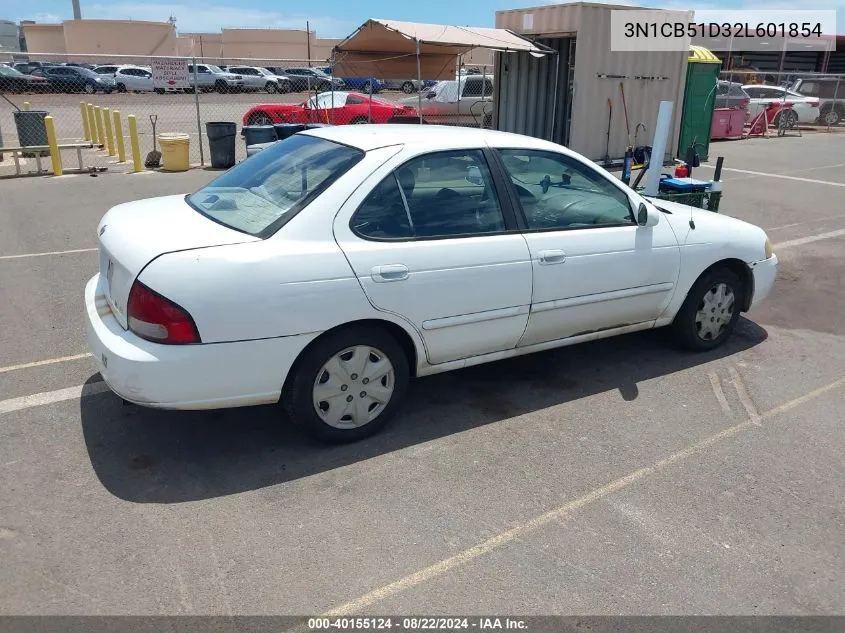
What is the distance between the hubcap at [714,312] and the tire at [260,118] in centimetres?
1572

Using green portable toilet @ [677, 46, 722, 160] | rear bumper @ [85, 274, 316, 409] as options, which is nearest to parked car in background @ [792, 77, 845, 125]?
green portable toilet @ [677, 46, 722, 160]

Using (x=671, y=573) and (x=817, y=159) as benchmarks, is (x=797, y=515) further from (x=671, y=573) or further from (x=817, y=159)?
(x=817, y=159)

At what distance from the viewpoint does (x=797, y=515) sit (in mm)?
3244

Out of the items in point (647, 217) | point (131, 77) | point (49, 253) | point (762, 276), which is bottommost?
point (49, 253)

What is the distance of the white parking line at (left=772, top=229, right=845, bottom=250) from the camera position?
28.0ft

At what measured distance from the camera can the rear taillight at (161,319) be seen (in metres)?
3.11

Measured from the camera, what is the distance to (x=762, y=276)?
514cm

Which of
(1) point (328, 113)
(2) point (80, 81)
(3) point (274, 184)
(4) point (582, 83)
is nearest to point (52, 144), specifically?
(1) point (328, 113)

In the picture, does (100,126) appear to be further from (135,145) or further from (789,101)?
(789,101)

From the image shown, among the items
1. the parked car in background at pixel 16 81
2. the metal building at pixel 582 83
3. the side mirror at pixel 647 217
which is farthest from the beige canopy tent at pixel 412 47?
the parked car in background at pixel 16 81

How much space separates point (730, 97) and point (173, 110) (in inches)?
827

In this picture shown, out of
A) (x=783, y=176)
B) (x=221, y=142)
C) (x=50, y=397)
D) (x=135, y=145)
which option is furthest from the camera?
(x=783, y=176)

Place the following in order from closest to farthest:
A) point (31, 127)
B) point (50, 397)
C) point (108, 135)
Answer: point (50, 397) < point (31, 127) < point (108, 135)

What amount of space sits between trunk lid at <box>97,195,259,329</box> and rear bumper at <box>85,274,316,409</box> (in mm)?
216
